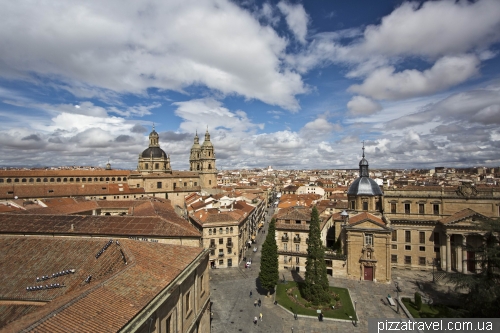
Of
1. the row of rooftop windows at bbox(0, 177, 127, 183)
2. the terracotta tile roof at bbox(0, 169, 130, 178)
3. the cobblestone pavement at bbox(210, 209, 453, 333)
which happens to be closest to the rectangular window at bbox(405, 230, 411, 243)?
the cobblestone pavement at bbox(210, 209, 453, 333)

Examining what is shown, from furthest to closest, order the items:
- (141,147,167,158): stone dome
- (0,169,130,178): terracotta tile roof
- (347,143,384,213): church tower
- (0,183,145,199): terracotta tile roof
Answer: (141,147,167,158): stone dome
(0,169,130,178): terracotta tile roof
(0,183,145,199): terracotta tile roof
(347,143,384,213): church tower

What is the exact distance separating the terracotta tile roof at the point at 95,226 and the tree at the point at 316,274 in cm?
1289

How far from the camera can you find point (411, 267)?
4072 centimetres

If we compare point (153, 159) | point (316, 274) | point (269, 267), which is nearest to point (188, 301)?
point (269, 267)

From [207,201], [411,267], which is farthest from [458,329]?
[207,201]

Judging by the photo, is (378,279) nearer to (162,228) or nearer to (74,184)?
(162,228)

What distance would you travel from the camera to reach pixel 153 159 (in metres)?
94.7

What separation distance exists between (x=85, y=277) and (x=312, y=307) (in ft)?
76.8

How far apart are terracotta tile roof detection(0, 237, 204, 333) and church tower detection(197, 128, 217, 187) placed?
2904 inches

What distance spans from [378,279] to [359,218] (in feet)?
25.6

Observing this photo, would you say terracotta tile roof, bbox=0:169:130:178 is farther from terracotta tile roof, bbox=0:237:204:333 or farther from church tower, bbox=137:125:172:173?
terracotta tile roof, bbox=0:237:204:333

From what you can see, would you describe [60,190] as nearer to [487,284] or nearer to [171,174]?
[171,174]

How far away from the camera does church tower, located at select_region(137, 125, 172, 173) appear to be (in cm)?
9400

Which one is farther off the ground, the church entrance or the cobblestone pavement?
the church entrance
